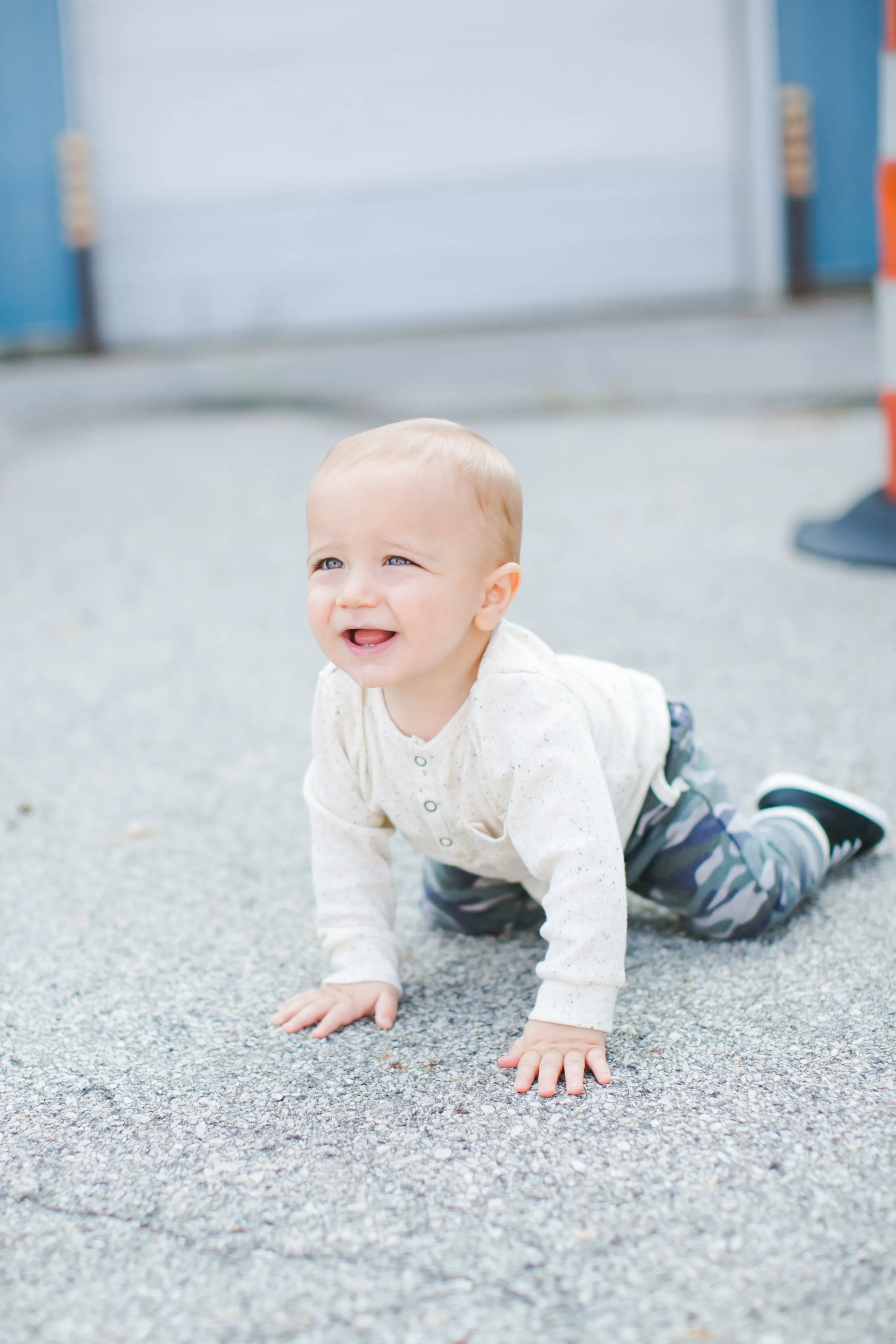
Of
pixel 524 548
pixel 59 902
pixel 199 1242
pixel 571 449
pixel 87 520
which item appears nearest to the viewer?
pixel 199 1242

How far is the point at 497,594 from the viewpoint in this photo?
1.42 meters

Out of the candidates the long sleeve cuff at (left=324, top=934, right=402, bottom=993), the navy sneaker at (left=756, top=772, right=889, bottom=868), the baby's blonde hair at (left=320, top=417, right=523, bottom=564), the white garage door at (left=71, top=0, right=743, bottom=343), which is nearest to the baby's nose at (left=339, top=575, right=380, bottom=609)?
the baby's blonde hair at (left=320, top=417, right=523, bottom=564)

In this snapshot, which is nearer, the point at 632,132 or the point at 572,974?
the point at 572,974

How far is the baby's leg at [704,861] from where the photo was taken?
161 cm

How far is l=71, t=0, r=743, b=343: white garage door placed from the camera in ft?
24.9

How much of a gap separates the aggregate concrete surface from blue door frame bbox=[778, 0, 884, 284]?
5.44m

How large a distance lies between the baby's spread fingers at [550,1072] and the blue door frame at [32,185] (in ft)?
23.6

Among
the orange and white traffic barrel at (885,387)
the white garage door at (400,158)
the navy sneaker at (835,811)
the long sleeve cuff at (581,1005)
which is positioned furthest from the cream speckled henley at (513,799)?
the white garage door at (400,158)

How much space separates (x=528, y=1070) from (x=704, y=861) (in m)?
0.38

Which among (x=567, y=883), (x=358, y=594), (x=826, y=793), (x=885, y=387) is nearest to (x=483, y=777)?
(x=567, y=883)

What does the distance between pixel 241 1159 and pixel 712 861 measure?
0.66 meters

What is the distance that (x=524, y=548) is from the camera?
3857 mm

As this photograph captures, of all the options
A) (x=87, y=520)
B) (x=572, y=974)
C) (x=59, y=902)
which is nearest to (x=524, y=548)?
(x=87, y=520)

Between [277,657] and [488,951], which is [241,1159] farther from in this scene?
[277,657]
